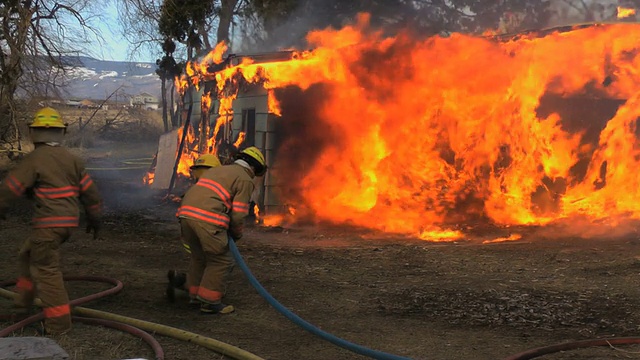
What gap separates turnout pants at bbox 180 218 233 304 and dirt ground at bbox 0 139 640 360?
0.26m

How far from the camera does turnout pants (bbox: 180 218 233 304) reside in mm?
5230

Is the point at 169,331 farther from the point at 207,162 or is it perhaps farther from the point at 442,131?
the point at 442,131

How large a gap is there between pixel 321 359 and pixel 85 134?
98.7 feet

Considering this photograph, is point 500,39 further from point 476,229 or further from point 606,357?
point 606,357

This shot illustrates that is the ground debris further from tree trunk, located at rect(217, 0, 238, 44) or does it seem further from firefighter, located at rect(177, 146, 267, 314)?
tree trunk, located at rect(217, 0, 238, 44)

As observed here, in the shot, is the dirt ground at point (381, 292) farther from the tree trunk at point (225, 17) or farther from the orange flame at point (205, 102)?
the tree trunk at point (225, 17)

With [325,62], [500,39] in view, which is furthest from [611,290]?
[325,62]

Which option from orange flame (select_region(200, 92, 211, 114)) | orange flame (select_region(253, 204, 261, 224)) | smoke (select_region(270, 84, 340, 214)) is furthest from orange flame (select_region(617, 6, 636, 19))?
orange flame (select_region(200, 92, 211, 114))

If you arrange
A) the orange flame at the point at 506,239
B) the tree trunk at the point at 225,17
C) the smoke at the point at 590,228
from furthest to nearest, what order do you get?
the tree trunk at the point at 225,17 → the smoke at the point at 590,228 → the orange flame at the point at 506,239

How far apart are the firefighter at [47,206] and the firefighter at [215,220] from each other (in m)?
1.03

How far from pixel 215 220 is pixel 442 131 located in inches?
262

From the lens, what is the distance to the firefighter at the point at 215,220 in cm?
525

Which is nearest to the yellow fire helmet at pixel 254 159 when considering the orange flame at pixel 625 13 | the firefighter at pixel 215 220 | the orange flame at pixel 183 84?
the firefighter at pixel 215 220

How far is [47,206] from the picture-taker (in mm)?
4625
